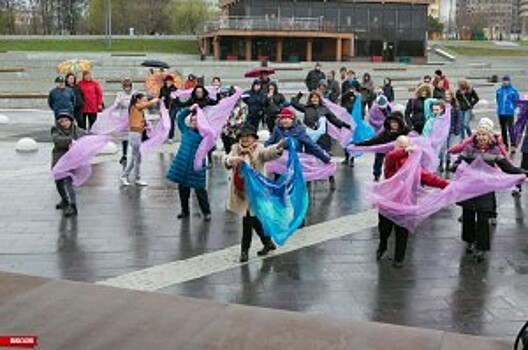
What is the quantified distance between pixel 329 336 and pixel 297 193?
3.16m

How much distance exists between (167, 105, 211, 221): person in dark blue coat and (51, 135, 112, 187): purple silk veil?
144 centimetres

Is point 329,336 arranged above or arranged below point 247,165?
below

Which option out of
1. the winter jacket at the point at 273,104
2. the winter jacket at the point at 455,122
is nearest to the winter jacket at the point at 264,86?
the winter jacket at the point at 273,104

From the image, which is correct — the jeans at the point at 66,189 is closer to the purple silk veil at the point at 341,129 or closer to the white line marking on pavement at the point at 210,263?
the white line marking on pavement at the point at 210,263

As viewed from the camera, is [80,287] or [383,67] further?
[383,67]

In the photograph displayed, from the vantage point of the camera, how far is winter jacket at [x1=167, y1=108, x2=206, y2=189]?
1020cm

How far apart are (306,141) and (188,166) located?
1666 millimetres

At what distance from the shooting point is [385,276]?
7930mm

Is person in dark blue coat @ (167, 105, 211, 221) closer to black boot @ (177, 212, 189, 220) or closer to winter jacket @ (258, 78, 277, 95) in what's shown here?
black boot @ (177, 212, 189, 220)

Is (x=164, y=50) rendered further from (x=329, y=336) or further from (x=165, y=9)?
(x=329, y=336)

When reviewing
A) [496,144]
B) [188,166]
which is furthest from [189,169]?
[496,144]

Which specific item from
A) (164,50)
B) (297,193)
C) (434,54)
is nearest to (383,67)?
(434,54)

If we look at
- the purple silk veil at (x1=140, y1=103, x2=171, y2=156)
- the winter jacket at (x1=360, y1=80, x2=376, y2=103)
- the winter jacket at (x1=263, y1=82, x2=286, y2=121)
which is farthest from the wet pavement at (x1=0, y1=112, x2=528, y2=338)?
the winter jacket at (x1=360, y1=80, x2=376, y2=103)

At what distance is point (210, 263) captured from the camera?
8359 millimetres
